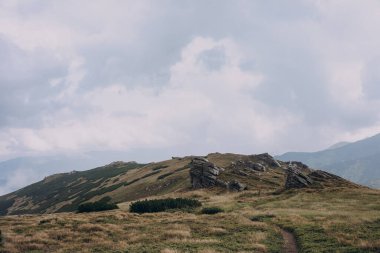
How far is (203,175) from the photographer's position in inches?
2904

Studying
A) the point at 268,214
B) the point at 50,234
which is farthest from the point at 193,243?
the point at 268,214

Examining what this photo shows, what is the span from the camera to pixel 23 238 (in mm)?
29000

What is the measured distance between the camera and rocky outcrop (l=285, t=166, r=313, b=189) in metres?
63.1

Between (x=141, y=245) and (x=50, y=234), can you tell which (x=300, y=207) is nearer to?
(x=141, y=245)

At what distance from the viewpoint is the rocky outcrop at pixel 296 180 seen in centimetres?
6314

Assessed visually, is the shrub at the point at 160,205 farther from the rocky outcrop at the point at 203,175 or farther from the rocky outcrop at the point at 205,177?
the rocky outcrop at the point at 203,175

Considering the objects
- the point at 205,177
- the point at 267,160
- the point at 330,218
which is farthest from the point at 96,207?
the point at 267,160

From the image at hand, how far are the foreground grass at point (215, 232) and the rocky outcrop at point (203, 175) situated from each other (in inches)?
1067

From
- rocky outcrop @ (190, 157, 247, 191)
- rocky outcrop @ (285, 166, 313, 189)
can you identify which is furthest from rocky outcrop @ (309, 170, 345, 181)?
rocky outcrop @ (190, 157, 247, 191)

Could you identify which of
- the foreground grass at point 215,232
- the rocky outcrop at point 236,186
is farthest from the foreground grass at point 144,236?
the rocky outcrop at point 236,186

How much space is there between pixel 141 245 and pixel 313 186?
45008 millimetres

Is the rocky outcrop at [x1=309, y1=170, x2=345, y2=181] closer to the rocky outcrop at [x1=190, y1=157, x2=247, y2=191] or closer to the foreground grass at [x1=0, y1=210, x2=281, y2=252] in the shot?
the rocky outcrop at [x1=190, y1=157, x2=247, y2=191]

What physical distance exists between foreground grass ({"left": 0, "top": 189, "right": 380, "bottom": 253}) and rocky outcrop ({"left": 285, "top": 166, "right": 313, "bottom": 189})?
16812 millimetres

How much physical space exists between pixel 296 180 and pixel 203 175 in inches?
732
